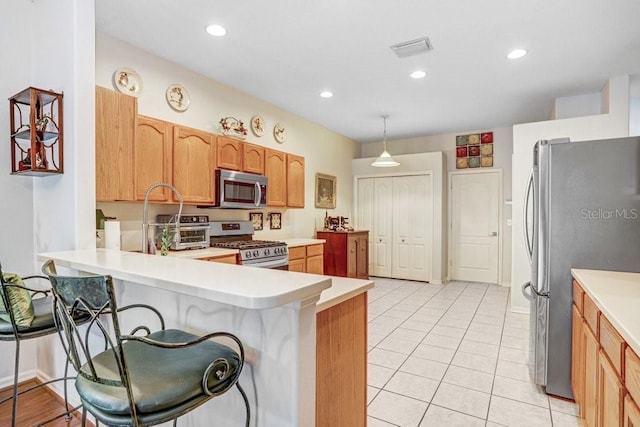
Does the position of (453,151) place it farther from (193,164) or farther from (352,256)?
(193,164)

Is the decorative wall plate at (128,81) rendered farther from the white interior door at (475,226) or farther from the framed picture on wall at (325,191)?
the white interior door at (475,226)

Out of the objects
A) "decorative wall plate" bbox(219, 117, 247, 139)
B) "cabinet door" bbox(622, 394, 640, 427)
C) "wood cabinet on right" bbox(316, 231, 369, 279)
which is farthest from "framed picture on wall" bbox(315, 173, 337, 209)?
"cabinet door" bbox(622, 394, 640, 427)

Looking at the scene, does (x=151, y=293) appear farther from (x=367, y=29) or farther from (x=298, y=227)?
(x=298, y=227)

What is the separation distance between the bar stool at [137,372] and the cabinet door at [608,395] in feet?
4.44

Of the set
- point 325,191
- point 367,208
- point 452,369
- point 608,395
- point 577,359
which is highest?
point 325,191

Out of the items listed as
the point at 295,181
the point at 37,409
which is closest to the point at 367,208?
the point at 295,181

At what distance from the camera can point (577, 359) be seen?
6.61 feet

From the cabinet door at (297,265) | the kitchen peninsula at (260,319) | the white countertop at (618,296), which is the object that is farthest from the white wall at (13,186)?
the white countertop at (618,296)

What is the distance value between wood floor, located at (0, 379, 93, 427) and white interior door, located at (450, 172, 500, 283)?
5.84 m

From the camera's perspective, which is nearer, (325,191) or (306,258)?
(306,258)

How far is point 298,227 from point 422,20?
134 inches

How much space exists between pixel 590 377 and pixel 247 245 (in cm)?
288

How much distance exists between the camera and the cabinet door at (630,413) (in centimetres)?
108

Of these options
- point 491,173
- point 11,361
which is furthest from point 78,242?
point 491,173
